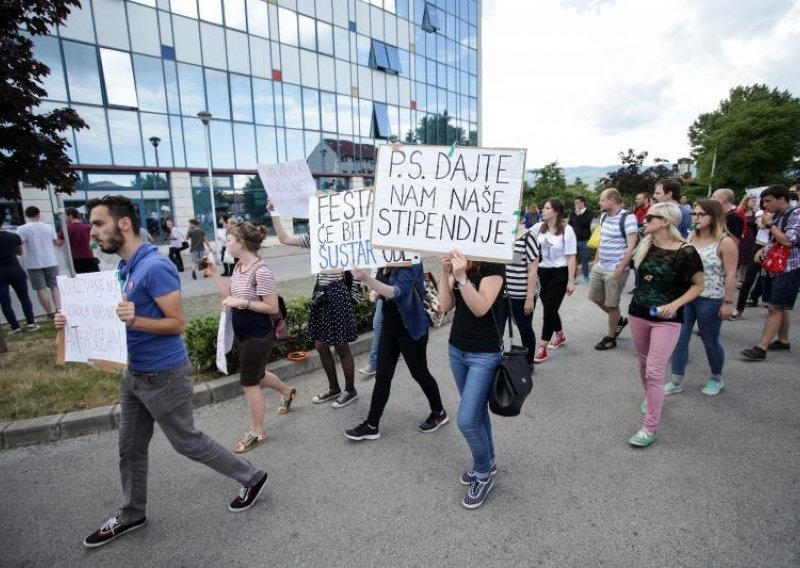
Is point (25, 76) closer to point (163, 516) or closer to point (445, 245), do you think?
point (163, 516)

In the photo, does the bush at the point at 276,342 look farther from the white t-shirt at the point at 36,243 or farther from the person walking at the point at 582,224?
the person walking at the point at 582,224

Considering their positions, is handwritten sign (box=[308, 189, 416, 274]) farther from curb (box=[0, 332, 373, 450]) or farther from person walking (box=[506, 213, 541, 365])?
curb (box=[0, 332, 373, 450])

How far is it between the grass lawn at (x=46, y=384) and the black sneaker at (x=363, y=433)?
7.07ft

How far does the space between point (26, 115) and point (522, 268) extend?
21.8 feet

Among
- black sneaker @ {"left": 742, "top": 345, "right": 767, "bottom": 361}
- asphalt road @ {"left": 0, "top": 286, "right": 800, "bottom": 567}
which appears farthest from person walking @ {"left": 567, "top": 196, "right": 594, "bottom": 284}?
asphalt road @ {"left": 0, "top": 286, "right": 800, "bottom": 567}

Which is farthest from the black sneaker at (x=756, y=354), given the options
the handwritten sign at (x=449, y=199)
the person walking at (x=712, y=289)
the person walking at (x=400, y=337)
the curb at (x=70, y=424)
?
the curb at (x=70, y=424)

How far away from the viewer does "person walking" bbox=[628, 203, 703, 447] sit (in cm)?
340

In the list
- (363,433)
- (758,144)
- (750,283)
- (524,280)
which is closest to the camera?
(363,433)

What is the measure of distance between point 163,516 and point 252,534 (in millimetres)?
698

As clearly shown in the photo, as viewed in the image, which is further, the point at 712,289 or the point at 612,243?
the point at 612,243

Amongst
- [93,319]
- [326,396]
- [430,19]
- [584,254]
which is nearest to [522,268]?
[326,396]

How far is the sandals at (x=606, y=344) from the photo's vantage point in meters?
5.84

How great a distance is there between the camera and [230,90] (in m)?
21.1

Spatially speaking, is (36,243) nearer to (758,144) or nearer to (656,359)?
(656,359)
